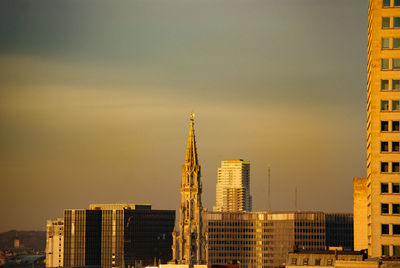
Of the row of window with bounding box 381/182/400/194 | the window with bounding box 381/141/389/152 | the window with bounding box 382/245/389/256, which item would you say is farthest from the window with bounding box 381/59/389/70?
the window with bounding box 382/245/389/256

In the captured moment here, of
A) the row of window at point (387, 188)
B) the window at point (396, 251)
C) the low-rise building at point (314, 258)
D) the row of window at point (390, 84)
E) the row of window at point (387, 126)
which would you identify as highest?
the row of window at point (390, 84)

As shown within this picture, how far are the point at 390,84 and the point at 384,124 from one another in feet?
17.5

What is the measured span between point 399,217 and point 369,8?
98.9 ft

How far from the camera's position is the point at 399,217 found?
157250mm

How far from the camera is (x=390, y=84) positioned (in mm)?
159625

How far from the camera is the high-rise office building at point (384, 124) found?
15788cm

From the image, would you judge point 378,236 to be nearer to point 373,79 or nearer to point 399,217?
point 399,217

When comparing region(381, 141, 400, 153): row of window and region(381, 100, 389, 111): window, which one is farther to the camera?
region(381, 100, 389, 111): window

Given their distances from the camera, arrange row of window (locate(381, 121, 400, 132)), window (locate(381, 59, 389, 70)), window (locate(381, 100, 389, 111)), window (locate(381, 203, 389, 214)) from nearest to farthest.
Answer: window (locate(381, 203, 389, 214)), row of window (locate(381, 121, 400, 132)), window (locate(381, 100, 389, 111)), window (locate(381, 59, 389, 70))

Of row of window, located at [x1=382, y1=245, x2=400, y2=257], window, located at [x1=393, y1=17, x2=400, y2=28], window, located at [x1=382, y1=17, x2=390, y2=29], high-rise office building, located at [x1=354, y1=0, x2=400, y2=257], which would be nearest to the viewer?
row of window, located at [x1=382, y1=245, x2=400, y2=257]

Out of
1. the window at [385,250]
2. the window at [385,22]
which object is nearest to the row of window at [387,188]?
the window at [385,250]

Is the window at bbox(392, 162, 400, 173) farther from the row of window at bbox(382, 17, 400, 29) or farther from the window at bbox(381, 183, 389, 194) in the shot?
the row of window at bbox(382, 17, 400, 29)

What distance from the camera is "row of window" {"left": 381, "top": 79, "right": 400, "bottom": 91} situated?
160 meters

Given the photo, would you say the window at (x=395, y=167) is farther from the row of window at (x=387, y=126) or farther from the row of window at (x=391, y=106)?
the row of window at (x=391, y=106)
